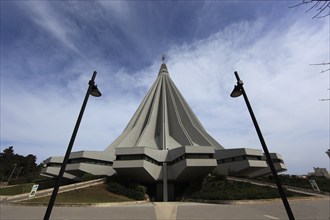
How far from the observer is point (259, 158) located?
29.2m

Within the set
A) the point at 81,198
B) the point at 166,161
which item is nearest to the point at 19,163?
the point at 166,161

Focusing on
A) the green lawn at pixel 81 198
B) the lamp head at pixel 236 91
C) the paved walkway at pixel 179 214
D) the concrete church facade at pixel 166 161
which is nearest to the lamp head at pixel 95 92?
the lamp head at pixel 236 91

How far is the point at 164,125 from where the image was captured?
42500 mm

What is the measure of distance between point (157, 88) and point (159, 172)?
3131cm

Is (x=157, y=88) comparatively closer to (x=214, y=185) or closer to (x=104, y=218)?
(x=214, y=185)

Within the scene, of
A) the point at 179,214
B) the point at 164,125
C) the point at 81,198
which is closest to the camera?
the point at 179,214

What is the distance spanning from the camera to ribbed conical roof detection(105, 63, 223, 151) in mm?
37406

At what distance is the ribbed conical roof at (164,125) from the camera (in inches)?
1473

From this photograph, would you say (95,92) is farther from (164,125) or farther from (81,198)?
(164,125)

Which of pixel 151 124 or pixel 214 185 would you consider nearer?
pixel 214 185

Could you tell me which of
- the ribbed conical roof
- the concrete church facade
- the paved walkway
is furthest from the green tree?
the paved walkway

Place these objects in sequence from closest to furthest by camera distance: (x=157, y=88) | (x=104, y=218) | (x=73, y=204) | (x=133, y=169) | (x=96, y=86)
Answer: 1. (x=96, y=86)
2. (x=104, y=218)
3. (x=73, y=204)
4. (x=133, y=169)
5. (x=157, y=88)

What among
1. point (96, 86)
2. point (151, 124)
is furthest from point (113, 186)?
point (151, 124)

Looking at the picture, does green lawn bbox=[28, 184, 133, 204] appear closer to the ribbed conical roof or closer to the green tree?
the ribbed conical roof
